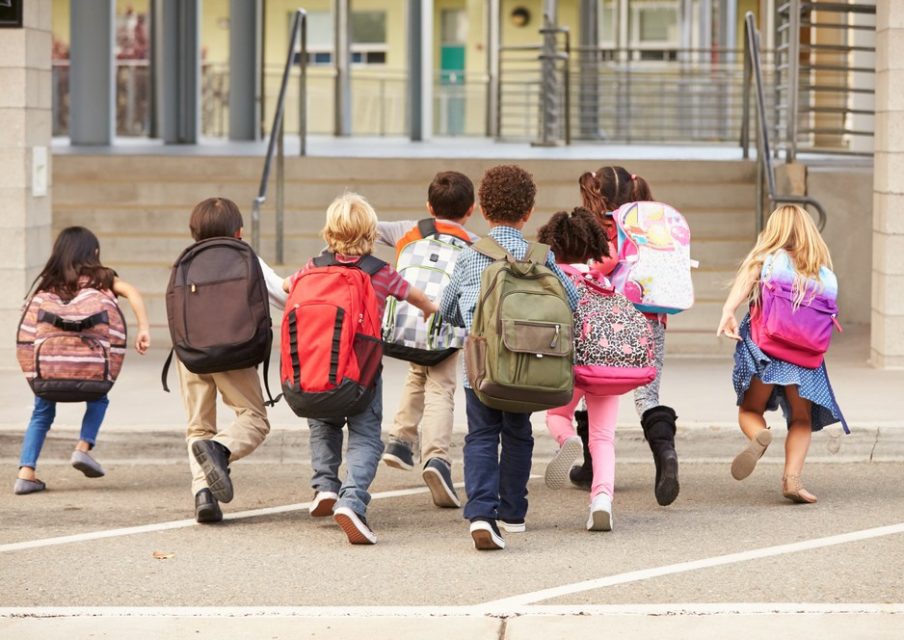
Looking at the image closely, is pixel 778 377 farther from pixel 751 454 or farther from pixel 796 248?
pixel 796 248

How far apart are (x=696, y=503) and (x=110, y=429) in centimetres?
333

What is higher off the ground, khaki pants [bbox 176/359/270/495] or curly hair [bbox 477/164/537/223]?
curly hair [bbox 477/164/537/223]

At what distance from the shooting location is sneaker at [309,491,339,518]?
727cm

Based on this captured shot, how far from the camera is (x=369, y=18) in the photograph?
35.5 metres

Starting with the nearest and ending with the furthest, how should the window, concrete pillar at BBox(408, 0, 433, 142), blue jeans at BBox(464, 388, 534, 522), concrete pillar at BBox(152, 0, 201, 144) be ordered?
blue jeans at BBox(464, 388, 534, 522)
concrete pillar at BBox(152, 0, 201, 144)
concrete pillar at BBox(408, 0, 433, 142)
the window

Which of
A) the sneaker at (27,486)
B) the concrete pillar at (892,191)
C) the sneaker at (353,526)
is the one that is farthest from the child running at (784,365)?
the concrete pillar at (892,191)

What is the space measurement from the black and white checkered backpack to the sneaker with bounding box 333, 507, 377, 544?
3.26 feet

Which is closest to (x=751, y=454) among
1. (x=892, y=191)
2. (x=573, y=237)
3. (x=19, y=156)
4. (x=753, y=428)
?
(x=753, y=428)

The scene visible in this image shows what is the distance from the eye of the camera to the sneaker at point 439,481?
7.59 metres

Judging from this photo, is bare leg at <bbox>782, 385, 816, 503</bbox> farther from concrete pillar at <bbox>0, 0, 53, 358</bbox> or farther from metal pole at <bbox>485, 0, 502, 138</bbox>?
metal pole at <bbox>485, 0, 502, 138</bbox>

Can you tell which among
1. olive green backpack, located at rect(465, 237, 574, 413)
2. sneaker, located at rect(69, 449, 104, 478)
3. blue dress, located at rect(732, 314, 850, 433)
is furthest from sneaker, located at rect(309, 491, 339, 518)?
blue dress, located at rect(732, 314, 850, 433)

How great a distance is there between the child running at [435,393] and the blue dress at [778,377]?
4.51ft

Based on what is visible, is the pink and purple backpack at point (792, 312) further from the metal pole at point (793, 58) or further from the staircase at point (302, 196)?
the metal pole at point (793, 58)

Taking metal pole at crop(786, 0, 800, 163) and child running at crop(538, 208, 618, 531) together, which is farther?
metal pole at crop(786, 0, 800, 163)
